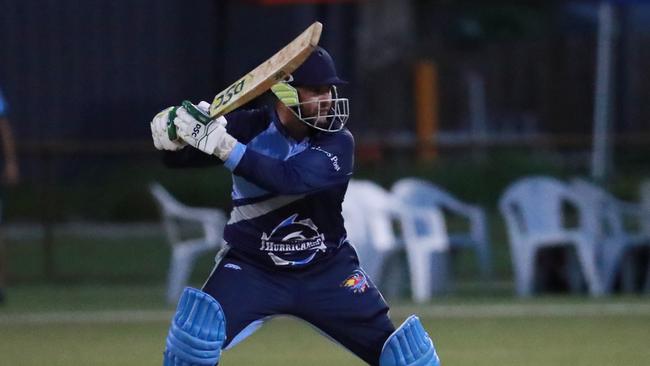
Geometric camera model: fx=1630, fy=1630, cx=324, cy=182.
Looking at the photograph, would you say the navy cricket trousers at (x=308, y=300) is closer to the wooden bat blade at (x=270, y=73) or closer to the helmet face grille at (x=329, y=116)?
the helmet face grille at (x=329, y=116)

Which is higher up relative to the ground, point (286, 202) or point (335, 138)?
point (335, 138)

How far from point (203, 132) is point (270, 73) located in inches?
14.7

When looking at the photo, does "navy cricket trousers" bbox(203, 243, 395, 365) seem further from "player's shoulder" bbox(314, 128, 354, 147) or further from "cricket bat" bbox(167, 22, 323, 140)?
"cricket bat" bbox(167, 22, 323, 140)

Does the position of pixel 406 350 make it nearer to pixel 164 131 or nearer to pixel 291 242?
pixel 291 242

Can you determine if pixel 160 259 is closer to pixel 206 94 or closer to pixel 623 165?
pixel 623 165

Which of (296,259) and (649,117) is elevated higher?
(296,259)

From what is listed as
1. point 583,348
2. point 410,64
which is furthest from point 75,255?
point 410,64

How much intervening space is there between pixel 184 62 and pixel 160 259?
722cm

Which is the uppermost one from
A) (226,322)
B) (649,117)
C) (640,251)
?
(226,322)

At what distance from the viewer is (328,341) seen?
1151 cm

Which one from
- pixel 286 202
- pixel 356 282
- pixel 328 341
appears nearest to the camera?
pixel 286 202

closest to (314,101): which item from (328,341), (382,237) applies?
(328,341)

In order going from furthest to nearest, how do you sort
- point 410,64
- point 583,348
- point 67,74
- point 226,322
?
1. point 410,64
2. point 67,74
3. point 583,348
4. point 226,322

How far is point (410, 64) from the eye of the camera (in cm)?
2373
